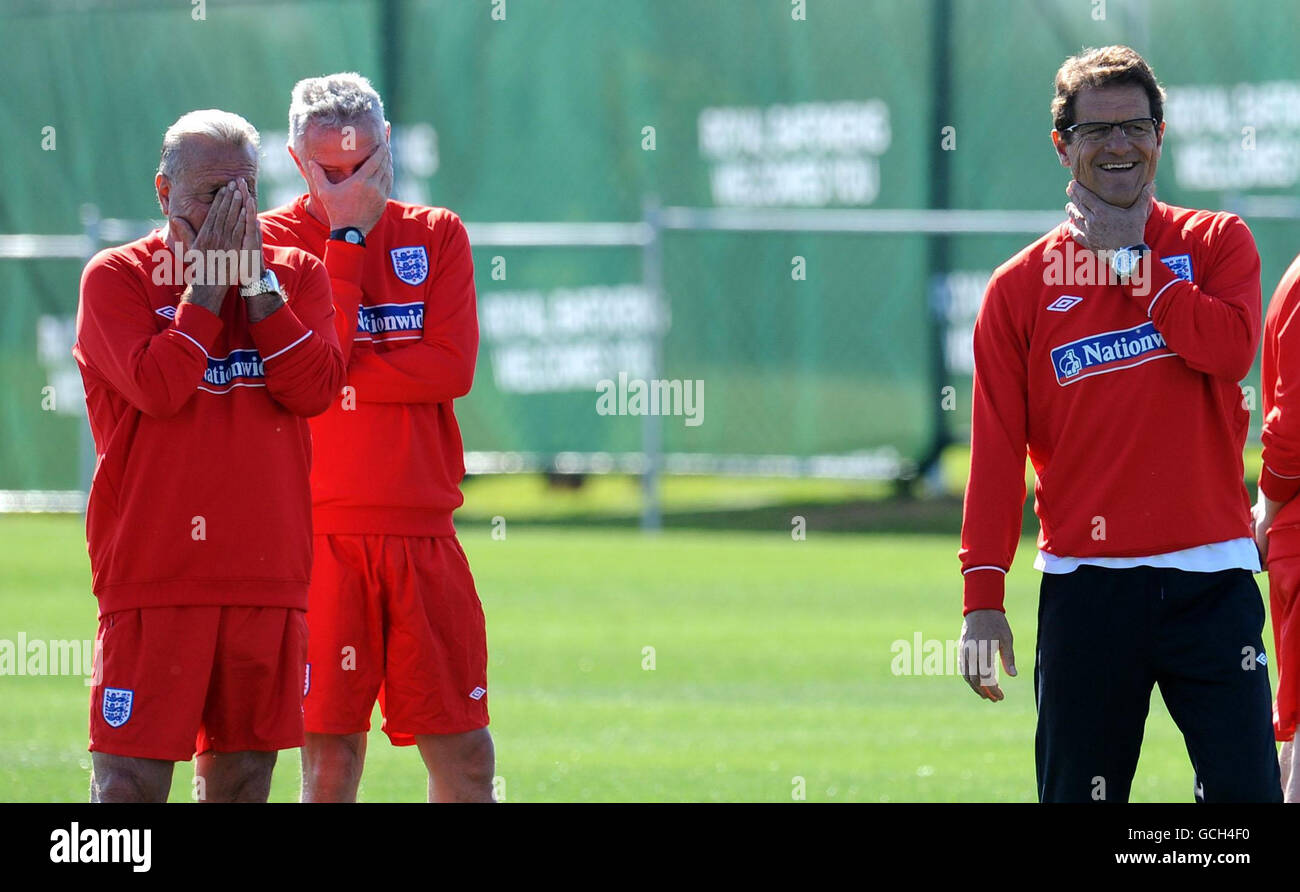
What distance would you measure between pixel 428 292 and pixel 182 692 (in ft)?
5.09

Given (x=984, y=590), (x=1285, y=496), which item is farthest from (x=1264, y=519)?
(x=984, y=590)

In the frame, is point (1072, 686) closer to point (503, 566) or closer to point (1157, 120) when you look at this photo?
point (1157, 120)

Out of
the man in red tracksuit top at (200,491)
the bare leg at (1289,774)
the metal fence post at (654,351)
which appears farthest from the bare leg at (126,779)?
the metal fence post at (654,351)

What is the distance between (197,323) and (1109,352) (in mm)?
2301

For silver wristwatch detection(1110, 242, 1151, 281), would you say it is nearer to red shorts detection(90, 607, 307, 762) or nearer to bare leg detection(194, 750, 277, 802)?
red shorts detection(90, 607, 307, 762)

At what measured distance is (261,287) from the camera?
16.9 feet

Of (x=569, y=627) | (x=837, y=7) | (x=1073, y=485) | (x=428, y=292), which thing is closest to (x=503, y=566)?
(x=569, y=627)

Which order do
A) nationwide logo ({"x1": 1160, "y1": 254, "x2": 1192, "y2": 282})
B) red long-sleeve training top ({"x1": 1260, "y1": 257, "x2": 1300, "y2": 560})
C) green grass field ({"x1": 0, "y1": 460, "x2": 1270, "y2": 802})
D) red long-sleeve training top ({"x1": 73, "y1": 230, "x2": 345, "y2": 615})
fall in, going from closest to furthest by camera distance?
red long-sleeve training top ({"x1": 73, "y1": 230, "x2": 345, "y2": 615}) < nationwide logo ({"x1": 1160, "y1": 254, "x2": 1192, "y2": 282}) < red long-sleeve training top ({"x1": 1260, "y1": 257, "x2": 1300, "y2": 560}) < green grass field ({"x1": 0, "y1": 460, "x2": 1270, "y2": 802})

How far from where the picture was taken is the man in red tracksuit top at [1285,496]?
18.7 ft

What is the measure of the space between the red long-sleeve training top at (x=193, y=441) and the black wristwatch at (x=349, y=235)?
539 millimetres

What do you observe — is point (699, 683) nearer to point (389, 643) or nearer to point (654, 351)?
point (389, 643)

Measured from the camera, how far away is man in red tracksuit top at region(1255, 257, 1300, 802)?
570 centimetres
